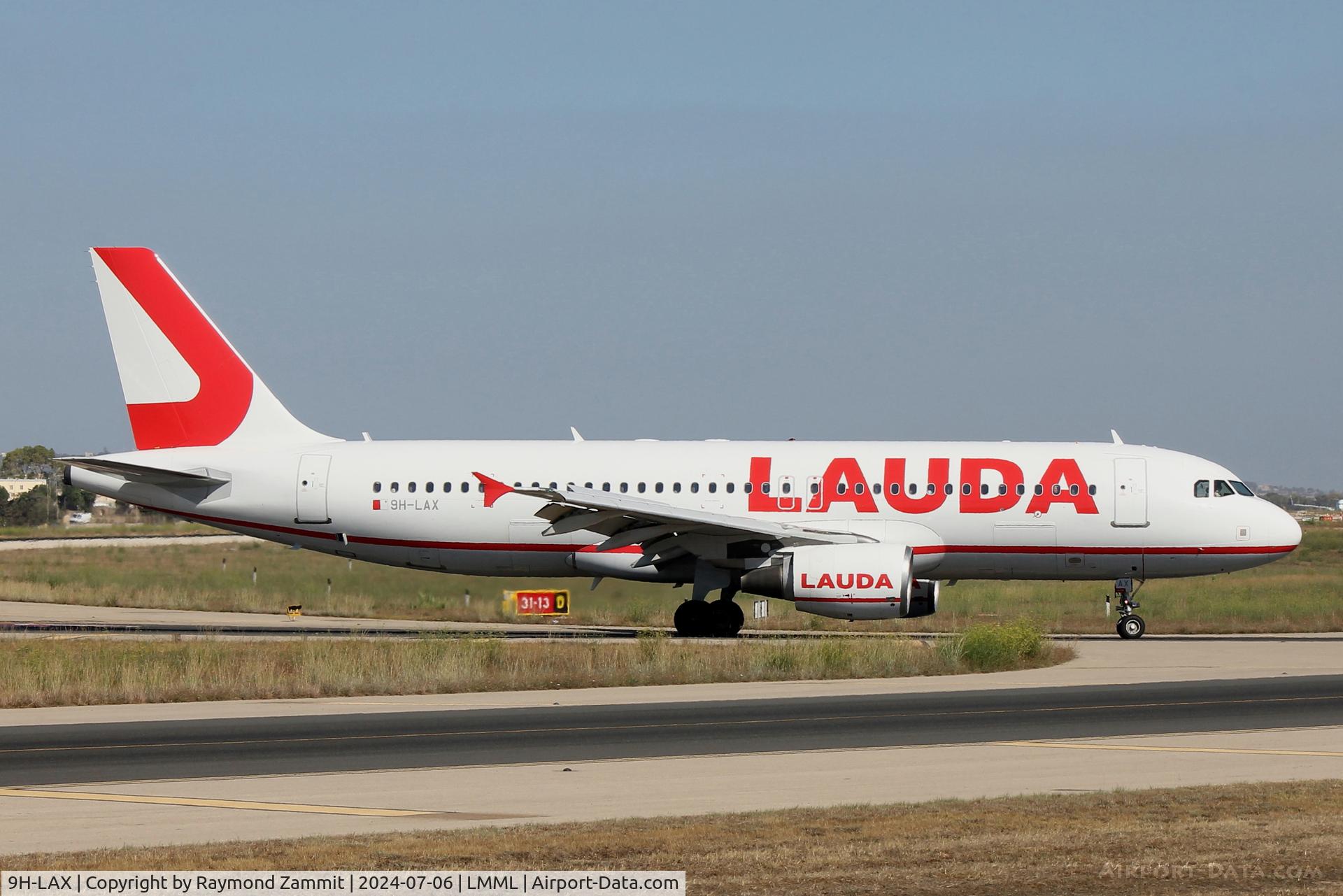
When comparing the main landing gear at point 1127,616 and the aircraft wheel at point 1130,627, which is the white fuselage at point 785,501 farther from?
the aircraft wheel at point 1130,627

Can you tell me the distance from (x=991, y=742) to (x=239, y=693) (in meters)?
10.7

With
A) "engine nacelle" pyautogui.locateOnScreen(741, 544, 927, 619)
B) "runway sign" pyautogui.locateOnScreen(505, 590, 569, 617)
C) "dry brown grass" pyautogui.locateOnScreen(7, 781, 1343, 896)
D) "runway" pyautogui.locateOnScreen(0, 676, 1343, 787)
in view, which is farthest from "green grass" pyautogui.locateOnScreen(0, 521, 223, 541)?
"dry brown grass" pyautogui.locateOnScreen(7, 781, 1343, 896)

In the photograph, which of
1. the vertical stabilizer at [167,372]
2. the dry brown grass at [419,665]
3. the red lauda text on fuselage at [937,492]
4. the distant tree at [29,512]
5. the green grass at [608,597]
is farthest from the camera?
the distant tree at [29,512]

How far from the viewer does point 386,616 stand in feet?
126

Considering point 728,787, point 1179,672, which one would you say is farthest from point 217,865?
point 1179,672

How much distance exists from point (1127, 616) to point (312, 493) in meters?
16.4

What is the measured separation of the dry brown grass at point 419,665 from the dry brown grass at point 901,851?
1148 cm

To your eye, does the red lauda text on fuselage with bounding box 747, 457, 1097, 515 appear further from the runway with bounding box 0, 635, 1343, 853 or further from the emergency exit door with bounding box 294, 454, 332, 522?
the emergency exit door with bounding box 294, 454, 332, 522

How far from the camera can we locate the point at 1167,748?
623 inches

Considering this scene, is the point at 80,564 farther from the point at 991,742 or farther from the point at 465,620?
the point at 991,742

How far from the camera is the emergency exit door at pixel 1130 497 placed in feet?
102

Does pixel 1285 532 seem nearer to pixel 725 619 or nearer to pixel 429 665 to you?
pixel 725 619

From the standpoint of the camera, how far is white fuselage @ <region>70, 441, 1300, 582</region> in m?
31.1

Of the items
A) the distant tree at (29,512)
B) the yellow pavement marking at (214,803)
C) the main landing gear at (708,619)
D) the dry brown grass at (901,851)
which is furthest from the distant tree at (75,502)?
the dry brown grass at (901,851)
